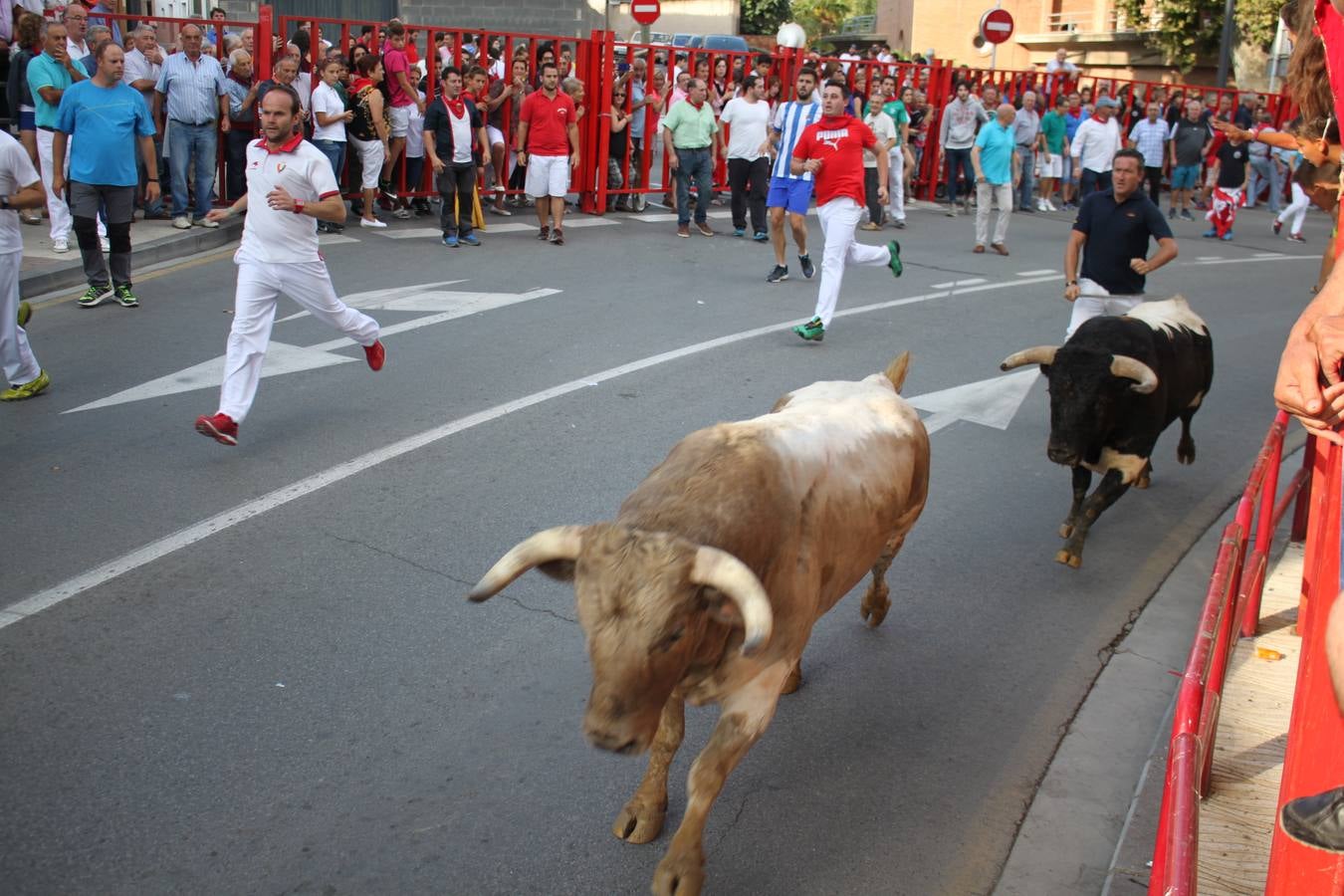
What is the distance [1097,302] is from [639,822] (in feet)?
20.1

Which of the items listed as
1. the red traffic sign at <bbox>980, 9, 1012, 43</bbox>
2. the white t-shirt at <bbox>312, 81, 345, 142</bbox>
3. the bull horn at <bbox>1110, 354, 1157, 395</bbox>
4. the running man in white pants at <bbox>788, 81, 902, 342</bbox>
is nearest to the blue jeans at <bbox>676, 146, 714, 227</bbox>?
the white t-shirt at <bbox>312, 81, 345, 142</bbox>

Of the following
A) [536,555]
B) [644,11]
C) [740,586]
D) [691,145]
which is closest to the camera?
[740,586]

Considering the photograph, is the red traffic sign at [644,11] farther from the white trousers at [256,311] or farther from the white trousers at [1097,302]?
the white trousers at [256,311]

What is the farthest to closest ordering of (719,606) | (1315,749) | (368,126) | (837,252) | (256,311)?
(368,126)
(837,252)
(256,311)
(719,606)
(1315,749)

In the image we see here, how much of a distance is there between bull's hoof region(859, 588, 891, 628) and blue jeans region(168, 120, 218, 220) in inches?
443

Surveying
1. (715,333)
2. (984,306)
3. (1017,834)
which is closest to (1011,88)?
(984,306)

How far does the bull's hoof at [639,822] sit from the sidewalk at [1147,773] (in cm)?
116

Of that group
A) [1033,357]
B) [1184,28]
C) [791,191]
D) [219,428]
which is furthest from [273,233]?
[1184,28]

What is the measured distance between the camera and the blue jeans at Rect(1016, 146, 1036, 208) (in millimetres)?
22953

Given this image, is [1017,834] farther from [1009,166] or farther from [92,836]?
[1009,166]

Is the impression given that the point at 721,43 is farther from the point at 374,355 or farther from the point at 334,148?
the point at 374,355

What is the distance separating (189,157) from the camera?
46.2 ft

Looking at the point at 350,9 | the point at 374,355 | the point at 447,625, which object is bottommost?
the point at 447,625

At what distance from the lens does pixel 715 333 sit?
10961mm
